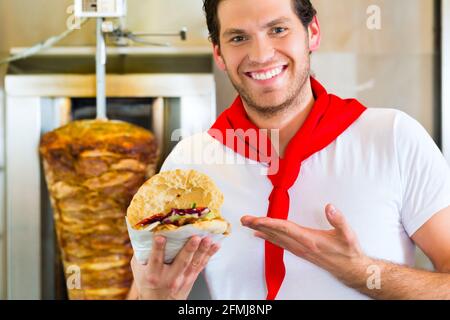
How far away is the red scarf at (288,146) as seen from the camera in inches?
33.8

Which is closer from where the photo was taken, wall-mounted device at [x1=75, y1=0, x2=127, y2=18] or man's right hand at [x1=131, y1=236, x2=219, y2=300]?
man's right hand at [x1=131, y1=236, x2=219, y2=300]

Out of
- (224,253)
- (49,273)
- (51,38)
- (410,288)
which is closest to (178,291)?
(224,253)

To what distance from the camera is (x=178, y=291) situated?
883 millimetres

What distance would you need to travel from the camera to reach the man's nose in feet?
2.74

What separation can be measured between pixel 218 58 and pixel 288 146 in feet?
0.60

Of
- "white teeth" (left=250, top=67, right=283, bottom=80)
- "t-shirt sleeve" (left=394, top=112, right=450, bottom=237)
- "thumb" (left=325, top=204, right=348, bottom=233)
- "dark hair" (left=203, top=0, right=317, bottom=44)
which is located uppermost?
"dark hair" (left=203, top=0, right=317, bottom=44)

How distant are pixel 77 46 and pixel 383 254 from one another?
60 cm

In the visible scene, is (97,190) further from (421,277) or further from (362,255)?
(421,277)

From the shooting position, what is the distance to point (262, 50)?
0.83m

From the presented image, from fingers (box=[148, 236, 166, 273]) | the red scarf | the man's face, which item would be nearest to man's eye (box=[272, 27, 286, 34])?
the man's face

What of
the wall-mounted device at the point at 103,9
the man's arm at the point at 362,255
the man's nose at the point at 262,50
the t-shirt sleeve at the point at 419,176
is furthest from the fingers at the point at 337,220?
the wall-mounted device at the point at 103,9

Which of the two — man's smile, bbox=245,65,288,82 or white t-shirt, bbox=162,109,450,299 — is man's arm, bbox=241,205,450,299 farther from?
man's smile, bbox=245,65,288,82

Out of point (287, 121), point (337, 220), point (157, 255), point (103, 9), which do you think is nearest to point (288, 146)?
point (287, 121)
